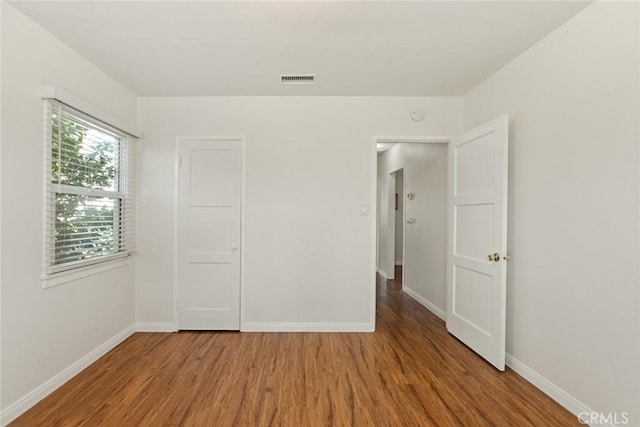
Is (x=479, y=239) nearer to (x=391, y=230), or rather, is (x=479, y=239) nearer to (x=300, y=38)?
(x=300, y=38)

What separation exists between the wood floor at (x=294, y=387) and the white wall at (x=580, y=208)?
1.37 feet

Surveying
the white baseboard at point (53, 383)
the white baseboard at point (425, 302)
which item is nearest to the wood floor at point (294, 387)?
the white baseboard at point (53, 383)

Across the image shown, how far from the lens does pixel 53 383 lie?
2.14m

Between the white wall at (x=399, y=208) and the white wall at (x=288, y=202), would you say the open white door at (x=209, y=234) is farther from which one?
the white wall at (x=399, y=208)

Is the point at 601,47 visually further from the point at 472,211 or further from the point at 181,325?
the point at 181,325

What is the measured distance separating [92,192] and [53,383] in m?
1.46

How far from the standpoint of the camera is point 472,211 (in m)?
2.79

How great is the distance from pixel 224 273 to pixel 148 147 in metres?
1.62

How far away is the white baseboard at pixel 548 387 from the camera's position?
1.90 m

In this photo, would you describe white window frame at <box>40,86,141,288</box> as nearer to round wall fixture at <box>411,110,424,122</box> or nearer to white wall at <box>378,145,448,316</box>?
round wall fixture at <box>411,110,424,122</box>

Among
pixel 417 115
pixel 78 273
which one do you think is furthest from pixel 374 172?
pixel 78 273

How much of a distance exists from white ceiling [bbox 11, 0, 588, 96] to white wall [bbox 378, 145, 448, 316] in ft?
3.70

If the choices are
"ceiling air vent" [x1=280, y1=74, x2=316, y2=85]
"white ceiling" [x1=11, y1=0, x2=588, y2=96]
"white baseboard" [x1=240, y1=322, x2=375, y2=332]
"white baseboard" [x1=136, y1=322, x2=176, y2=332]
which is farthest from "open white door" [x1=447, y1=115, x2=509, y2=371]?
"white baseboard" [x1=136, y1=322, x2=176, y2=332]

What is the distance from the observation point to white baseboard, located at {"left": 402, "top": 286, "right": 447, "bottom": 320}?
3652 millimetres
